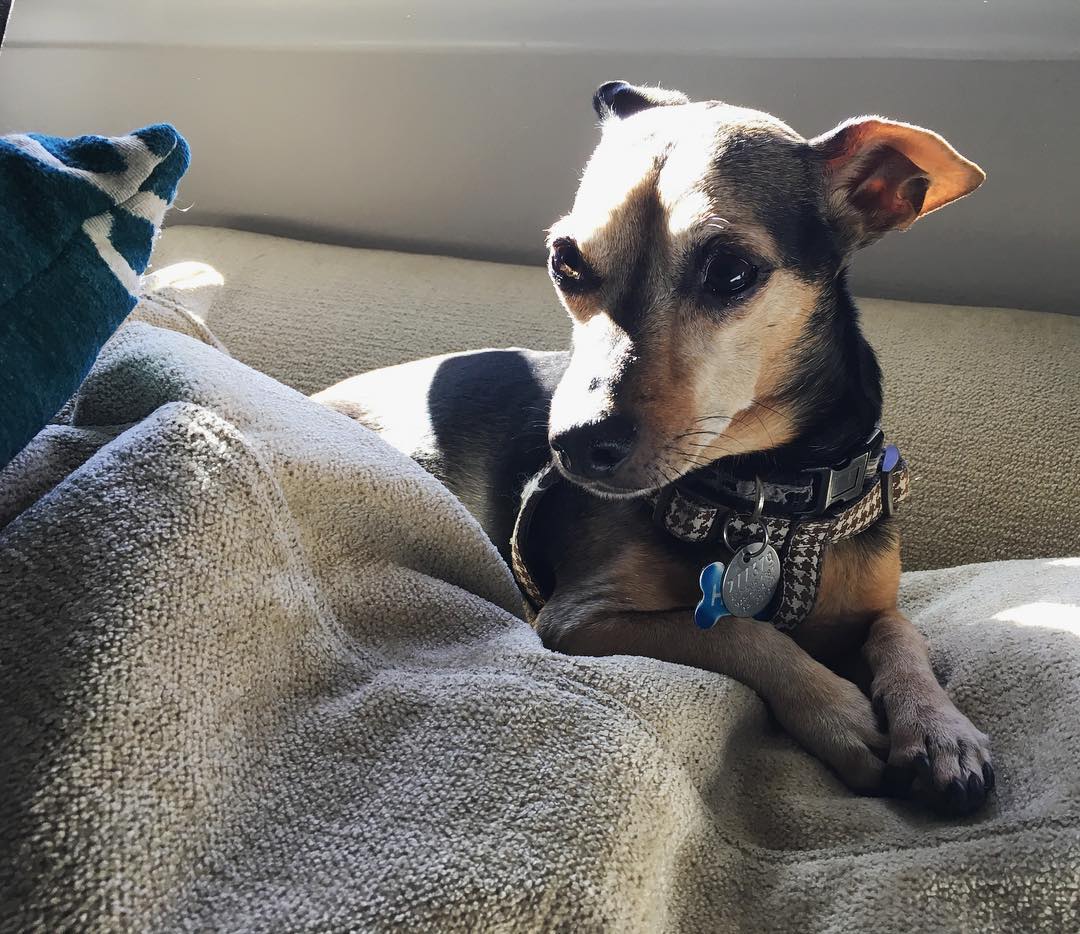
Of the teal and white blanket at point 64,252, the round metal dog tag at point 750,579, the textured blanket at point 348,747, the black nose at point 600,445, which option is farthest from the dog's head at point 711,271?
the teal and white blanket at point 64,252

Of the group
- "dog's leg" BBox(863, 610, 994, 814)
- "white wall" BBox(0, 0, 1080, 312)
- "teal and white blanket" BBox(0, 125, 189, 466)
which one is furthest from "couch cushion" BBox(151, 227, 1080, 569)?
"teal and white blanket" BBox(0, 125, 189, 466)

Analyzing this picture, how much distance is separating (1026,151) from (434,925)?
1858 millimetres

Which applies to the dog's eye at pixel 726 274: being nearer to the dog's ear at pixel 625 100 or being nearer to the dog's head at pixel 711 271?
the dog's head at pixel 711 271

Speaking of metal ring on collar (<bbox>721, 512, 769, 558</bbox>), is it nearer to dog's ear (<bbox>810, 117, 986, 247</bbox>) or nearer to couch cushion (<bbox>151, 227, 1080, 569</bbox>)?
dog's ear (<bbox>810, 117, 986, 247</bbox>)

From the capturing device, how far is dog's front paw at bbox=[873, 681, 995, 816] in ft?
2.57

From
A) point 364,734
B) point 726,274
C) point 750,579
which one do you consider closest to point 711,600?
point 750,579

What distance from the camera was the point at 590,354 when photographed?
1.08 meters

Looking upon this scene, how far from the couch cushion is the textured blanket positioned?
0.65 m

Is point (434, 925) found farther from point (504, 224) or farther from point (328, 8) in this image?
point (328, 8)

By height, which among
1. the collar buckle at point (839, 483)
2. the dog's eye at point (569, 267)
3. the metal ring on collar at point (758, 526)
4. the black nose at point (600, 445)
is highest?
the dog's eye at point (569, 267)

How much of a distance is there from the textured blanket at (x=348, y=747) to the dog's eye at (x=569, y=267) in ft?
1.35

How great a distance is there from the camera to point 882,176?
114 centimetres

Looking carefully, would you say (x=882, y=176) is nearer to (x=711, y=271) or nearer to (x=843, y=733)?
(x=711, y=271)

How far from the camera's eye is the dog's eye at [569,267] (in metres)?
1.16
